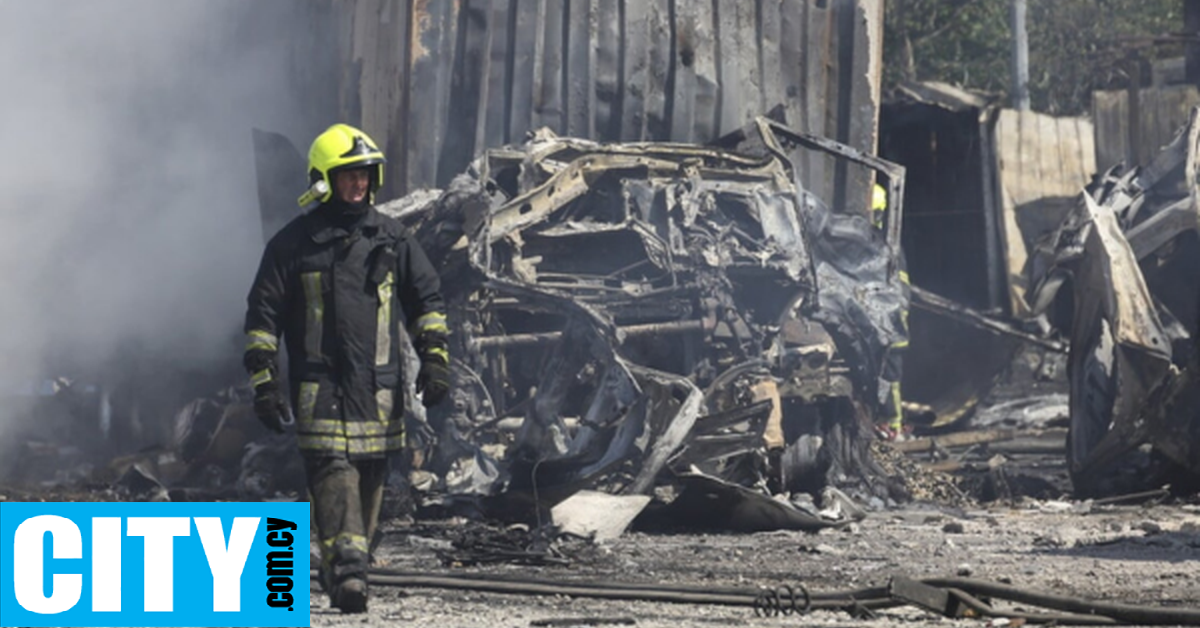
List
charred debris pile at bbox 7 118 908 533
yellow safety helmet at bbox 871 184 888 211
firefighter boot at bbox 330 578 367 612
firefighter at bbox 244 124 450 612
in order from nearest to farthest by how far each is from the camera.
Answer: firefighter boot at bbox 330 578 367 612 → firefighter at bbox 244 124 450 612 → charred debris pile at bbox 7 118 908 533 → yellow safety helmet at bbox 871 184 888 211

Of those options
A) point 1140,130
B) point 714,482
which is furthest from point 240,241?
point 1140,130

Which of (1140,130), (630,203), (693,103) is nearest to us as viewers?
(630,203)

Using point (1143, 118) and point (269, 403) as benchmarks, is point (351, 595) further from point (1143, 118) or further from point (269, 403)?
point (1143, 118)

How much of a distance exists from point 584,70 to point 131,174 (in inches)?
146

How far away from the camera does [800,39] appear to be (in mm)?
14383

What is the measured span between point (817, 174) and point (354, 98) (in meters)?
3.28

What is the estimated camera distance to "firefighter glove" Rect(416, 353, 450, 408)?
690 centimetres

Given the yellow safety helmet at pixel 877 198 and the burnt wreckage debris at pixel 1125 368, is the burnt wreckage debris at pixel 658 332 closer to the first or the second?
the burnt wreckage debris at pixel 1125 368

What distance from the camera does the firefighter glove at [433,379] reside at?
6898 millimetres

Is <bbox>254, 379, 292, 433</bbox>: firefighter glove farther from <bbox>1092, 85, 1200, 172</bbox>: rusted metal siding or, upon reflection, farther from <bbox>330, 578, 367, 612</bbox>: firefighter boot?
<bbox>1092, 85, 1200, 172</bbox>: rusted metal siding

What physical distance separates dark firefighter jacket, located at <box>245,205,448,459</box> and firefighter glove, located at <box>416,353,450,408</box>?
3 centimetres

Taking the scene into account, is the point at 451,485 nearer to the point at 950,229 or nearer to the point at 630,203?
the point at 630,203

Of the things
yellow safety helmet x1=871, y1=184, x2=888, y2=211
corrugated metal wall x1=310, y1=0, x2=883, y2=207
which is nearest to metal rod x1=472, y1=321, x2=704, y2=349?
corrugated metal wall x1=310, y1=0, x2=883, y2=207

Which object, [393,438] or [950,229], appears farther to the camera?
[950,229]
